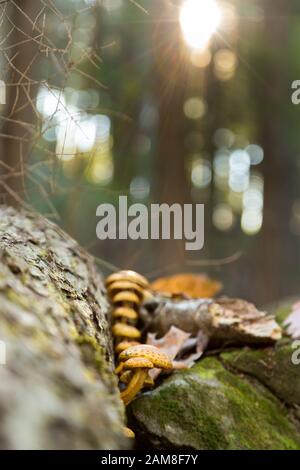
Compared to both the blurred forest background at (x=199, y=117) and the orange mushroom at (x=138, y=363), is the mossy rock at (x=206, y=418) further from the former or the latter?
the blurred forest background at (x=199, y=117)

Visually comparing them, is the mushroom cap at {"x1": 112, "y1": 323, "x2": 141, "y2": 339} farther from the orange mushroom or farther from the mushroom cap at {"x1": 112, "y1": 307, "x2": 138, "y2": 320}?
the orange mushroom

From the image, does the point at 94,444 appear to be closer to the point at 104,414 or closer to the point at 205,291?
the point at 104,414

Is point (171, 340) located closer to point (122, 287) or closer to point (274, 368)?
point (122, 287)

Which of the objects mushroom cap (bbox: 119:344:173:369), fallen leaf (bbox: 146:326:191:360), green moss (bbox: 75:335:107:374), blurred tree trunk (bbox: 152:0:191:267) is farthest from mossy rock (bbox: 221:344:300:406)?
blurred tree trunk (bbox: 152:0:191:267)

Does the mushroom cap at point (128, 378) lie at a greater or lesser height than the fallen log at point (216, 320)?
lesser

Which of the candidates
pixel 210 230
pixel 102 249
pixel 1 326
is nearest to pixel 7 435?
pixel 1 326

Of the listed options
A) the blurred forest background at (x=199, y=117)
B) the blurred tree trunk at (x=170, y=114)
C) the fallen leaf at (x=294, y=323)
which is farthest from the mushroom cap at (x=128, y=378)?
the blurred tree trunk at (x=170, y=114)
